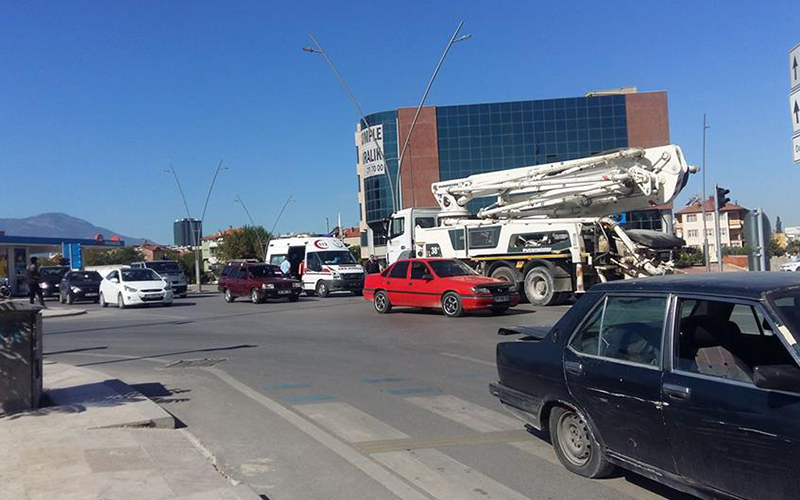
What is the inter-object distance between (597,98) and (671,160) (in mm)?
51669

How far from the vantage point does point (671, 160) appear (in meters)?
20.2

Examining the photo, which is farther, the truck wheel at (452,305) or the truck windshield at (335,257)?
the truck windshield at (335,257)

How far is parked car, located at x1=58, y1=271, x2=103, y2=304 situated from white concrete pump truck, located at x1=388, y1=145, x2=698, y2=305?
1675 centimetres

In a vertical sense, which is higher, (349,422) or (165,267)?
(165,267)

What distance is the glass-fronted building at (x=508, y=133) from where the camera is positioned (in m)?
68.5

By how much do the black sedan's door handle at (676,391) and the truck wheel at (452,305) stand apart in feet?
44.4

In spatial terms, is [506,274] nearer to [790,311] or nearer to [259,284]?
[259,284]

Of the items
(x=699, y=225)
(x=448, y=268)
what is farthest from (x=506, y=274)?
(x=699, y=225)

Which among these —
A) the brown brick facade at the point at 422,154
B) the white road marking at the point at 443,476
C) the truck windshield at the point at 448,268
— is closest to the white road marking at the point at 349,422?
the white road marking at the point at 443,476

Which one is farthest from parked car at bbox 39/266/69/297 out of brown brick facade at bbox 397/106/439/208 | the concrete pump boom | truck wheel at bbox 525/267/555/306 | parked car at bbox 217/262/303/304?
brown brick facade at bbox 397/106/439/208

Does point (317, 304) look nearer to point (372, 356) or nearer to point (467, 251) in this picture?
point (467, 251)

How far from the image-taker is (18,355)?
7.35 m

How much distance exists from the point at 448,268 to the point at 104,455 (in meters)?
13.6

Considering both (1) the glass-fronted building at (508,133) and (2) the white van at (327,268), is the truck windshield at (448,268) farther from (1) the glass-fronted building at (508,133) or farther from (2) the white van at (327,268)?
(1) the glass-fronted building at (508,133)
